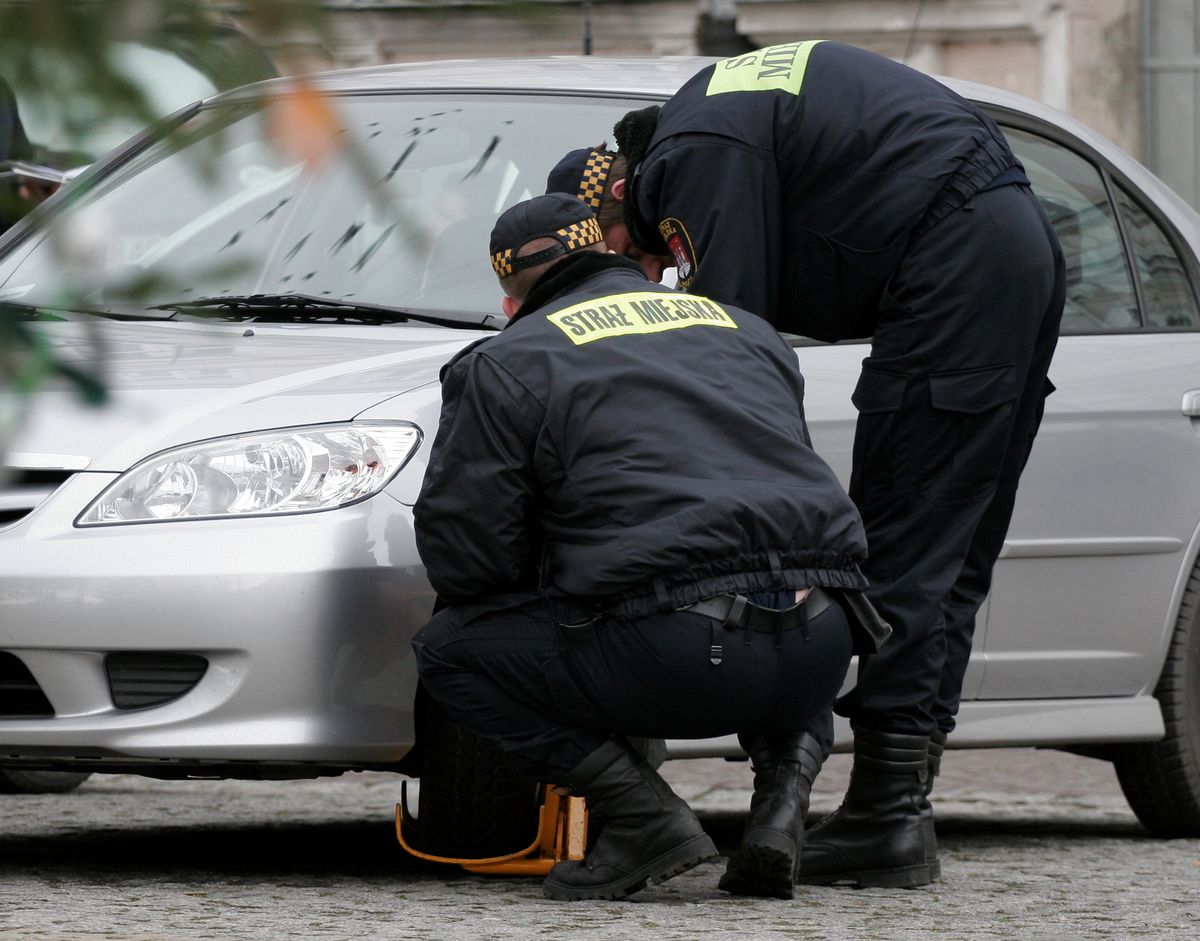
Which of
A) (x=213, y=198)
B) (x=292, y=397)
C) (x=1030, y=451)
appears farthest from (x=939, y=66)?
(x=213, y=198)

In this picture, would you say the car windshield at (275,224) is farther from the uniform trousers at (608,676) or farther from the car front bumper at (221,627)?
the uniform trousers at (608,676)

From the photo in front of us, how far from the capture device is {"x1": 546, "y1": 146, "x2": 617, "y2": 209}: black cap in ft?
12.6

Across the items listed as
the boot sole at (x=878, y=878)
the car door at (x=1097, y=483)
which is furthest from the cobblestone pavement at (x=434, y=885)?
the car door at (x=1097, y=483)

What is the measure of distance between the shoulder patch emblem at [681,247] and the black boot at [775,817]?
754 millimetres

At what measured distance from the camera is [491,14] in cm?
138

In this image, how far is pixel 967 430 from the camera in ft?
12.0

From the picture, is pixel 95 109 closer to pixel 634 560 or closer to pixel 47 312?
pixel 47 312

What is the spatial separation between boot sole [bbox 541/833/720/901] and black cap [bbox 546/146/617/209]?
1143 millimetres

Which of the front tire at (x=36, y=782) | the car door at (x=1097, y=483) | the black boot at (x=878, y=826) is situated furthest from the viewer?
the front tire at (x=36, y=782)

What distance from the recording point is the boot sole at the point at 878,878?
373 cm

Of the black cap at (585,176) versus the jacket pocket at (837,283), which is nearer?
the jacket pocket at (837,283)

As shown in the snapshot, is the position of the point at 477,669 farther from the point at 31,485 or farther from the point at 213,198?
the point at 213,198

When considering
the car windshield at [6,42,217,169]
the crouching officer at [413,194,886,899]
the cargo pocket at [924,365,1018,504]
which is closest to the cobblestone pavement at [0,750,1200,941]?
the crouching officer at [413,194,886,899]

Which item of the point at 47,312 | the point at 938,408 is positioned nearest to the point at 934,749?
the point at 938,408
